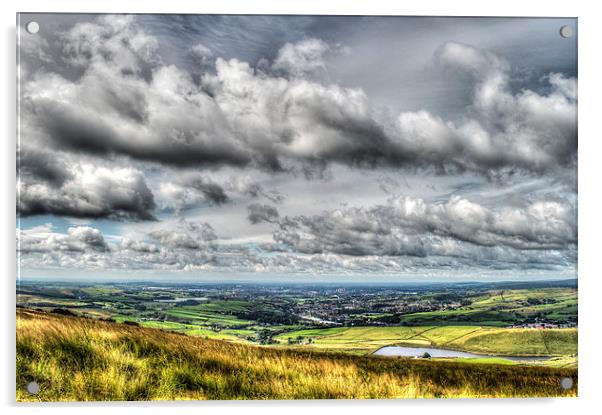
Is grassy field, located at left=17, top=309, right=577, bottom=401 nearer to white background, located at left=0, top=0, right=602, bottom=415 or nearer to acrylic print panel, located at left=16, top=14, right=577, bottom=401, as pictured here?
acrylic print panel, located at left=16, top=14, right=577, bottom=401

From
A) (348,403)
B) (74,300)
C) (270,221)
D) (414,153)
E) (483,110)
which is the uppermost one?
(483,110)

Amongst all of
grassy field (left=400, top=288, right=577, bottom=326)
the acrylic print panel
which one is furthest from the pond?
grassy field (left=400, top=288, right=577, bottom=326)

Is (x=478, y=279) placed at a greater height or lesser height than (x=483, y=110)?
lesser

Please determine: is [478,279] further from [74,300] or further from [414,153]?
[74,300]

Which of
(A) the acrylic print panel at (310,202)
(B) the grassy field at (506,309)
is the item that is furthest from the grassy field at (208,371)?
(B) the grassy field at (506,309)

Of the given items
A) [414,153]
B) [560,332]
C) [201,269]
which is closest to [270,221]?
[201,269]
